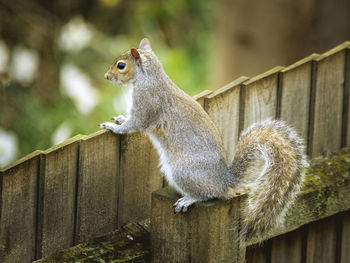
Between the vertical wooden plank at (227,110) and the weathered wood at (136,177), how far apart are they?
0.23 metres

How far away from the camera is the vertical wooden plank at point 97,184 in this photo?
1631mm

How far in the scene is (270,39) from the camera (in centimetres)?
357

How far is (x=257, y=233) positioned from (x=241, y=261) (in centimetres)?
9

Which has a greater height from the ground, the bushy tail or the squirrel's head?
the squirrel's head

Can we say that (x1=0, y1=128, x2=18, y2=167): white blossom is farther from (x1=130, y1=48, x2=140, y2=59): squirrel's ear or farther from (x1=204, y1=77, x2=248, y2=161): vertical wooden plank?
(x1=204, y1=77, x2=248, y2=161): vertical wooden plank

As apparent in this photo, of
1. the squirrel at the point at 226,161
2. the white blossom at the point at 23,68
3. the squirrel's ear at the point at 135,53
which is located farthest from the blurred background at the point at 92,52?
the squirrel at the point at 226,161

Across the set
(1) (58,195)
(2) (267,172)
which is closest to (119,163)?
(1) (58,195)

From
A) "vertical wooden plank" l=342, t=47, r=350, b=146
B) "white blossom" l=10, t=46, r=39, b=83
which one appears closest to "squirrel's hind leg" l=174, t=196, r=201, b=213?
"vertical wooden plank" l=342, t=47, r=350, b=146

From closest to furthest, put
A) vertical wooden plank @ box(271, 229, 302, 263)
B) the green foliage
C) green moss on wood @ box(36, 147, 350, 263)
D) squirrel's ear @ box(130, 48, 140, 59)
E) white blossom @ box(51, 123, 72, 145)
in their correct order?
green moss on wood @ box(36, 147, 350, 263)
vertical wooden plank @ box(271, 229, 302, 263)
squirrel's ear @ box(130, 48, 140, 59)
white blossom @ box(51, 123, 72, 145)
the green foliage

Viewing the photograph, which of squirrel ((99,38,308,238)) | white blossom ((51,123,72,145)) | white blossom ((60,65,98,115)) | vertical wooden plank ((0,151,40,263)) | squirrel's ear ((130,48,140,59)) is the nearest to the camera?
vertical wooden plank ((0,151,40,263))

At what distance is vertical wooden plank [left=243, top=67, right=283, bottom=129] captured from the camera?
1935 mm

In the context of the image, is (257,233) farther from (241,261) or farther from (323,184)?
(323,184)

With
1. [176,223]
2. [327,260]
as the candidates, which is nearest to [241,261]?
[176,223]

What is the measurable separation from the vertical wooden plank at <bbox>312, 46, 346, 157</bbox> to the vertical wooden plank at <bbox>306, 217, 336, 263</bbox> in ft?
0.77
